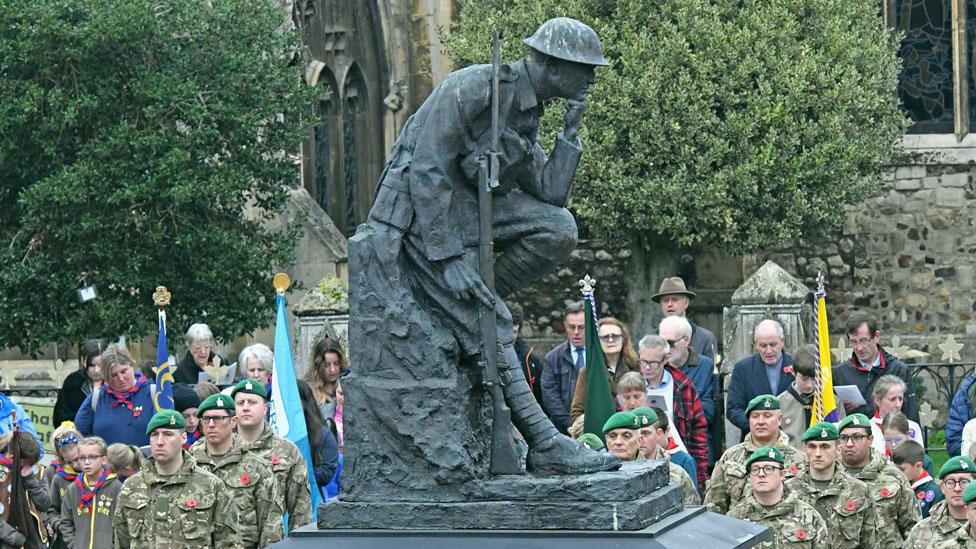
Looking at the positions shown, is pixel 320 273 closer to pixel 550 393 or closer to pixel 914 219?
pixel 914 219

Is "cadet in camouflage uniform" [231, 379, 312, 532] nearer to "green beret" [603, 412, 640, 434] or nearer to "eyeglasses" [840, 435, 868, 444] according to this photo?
A: "green beret" [603, 412, 640, 434]

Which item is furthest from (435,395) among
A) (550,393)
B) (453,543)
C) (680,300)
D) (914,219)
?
(914,219)

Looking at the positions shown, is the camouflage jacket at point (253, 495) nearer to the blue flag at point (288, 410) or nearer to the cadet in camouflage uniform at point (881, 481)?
the blue flag at point (288, 410)

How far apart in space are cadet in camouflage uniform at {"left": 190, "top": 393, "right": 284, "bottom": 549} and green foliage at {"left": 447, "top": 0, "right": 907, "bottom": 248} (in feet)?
36.8

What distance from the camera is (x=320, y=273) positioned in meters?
24.8

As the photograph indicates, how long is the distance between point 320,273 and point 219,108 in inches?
156

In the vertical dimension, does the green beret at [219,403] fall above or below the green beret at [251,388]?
below

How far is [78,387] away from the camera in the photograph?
17078 millimetres

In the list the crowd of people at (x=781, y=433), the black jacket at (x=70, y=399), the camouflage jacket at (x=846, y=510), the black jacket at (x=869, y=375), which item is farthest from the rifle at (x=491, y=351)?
the black jacket at (x=70, y=399)

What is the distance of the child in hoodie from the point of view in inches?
555

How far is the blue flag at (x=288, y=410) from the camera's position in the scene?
14.2 m

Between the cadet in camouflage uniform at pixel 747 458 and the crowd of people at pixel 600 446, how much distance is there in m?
0.01

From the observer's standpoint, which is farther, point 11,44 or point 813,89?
point 813,89

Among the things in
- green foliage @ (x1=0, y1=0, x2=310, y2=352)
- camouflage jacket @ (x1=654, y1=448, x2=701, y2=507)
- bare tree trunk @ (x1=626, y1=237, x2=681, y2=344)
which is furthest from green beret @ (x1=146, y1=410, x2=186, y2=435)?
bare tree trunk @ (x1=626, y1=237, x2=681, y2=344)
